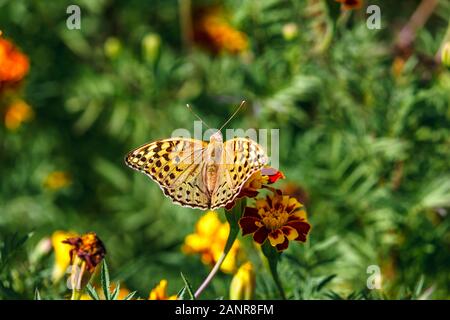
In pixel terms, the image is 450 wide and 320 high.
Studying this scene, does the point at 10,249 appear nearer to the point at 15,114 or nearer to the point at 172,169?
the point at 172,169

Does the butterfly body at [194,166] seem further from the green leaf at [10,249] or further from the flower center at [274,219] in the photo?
the green leaf at [10,249]

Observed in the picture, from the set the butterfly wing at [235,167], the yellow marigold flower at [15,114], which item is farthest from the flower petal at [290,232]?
the yellow marigold flower at [15,114]

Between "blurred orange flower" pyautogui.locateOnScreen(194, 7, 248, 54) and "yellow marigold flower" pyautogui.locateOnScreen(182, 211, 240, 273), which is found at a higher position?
"blurred orange flower" pyautogui.locateOnScreen(194, 7, 248, 54)

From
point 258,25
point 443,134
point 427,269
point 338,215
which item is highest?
point 258,25

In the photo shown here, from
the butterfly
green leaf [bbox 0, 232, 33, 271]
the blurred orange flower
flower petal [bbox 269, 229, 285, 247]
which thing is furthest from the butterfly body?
the blurred orange flower

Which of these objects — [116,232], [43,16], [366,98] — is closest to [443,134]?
[366,98]

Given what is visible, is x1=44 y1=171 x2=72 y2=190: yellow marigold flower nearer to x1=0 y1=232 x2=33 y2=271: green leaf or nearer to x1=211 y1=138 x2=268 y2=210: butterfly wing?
x1=0 y1=232 x2=33 y2=271: green leaf
